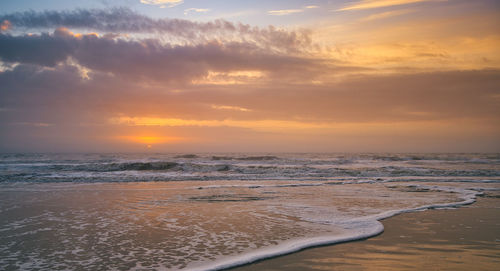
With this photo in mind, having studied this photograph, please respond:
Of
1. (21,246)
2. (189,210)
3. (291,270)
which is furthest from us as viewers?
(189,210)

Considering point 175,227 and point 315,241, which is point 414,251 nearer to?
point 315,241

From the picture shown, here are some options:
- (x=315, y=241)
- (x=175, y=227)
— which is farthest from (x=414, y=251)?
(x=175, y=227)

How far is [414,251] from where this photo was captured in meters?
5.95

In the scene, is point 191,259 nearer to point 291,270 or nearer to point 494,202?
point 291,270

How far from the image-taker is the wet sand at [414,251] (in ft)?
17.1

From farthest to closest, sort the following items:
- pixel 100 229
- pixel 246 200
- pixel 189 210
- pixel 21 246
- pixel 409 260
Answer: pixel 246 200 < pixel 189 210 < pixel 100 229 < pixel 21 246 < pixel 409 260

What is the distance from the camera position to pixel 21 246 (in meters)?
6.24

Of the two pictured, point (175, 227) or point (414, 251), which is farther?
point (175, 227)

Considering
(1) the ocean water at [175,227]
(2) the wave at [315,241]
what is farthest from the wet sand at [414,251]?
(1) the ocean water at [175,227]

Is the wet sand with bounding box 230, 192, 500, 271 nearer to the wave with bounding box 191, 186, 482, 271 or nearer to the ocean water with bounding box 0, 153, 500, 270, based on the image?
the wave with bounding box 191, 186, 482, 271

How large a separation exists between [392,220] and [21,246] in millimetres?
8754

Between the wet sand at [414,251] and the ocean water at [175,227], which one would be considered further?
the ocean water at [175,227]

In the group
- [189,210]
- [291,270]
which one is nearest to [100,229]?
[189,210]

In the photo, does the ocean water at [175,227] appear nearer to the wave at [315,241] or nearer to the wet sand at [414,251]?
the wave at [315,241]
